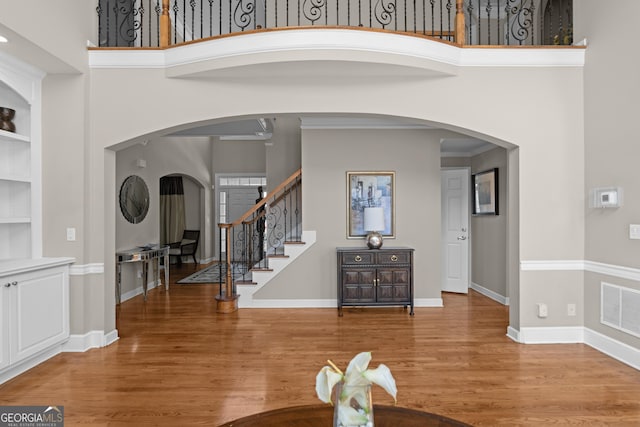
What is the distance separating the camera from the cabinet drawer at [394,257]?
5.33m

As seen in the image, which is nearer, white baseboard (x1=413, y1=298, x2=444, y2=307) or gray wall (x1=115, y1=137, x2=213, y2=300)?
white baseboard (x1=413, y1=298, x2=444, y2=307)

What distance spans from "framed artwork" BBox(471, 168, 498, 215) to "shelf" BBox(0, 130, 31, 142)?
234 inches

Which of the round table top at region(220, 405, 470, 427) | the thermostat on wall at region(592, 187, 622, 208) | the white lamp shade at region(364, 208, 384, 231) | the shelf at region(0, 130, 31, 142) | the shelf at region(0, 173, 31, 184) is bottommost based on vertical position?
the round table top at region(220, 405, 470, 427)

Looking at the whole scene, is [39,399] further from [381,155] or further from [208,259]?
[208,259]

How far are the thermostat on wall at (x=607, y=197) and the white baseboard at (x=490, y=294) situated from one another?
2309 millimetres

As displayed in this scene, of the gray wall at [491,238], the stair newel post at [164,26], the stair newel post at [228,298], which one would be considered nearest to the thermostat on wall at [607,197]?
the gray wall at [491,238]

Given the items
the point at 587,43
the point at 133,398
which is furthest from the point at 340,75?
the point at 133,398

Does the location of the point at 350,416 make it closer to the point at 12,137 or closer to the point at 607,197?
the point at 607,197

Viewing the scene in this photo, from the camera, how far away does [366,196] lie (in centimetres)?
580

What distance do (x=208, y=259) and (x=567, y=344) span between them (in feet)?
29.1

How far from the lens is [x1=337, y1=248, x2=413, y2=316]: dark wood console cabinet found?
5.32 m

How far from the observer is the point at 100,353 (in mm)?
3883

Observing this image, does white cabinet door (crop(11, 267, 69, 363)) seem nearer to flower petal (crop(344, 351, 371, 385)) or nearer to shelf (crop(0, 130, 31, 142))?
shelf (crop(0, 130, 31, 142))

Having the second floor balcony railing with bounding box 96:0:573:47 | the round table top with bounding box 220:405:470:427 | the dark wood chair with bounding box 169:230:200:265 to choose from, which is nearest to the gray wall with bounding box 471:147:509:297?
the second floor balcony railing with bounding box 96:0:573:47
